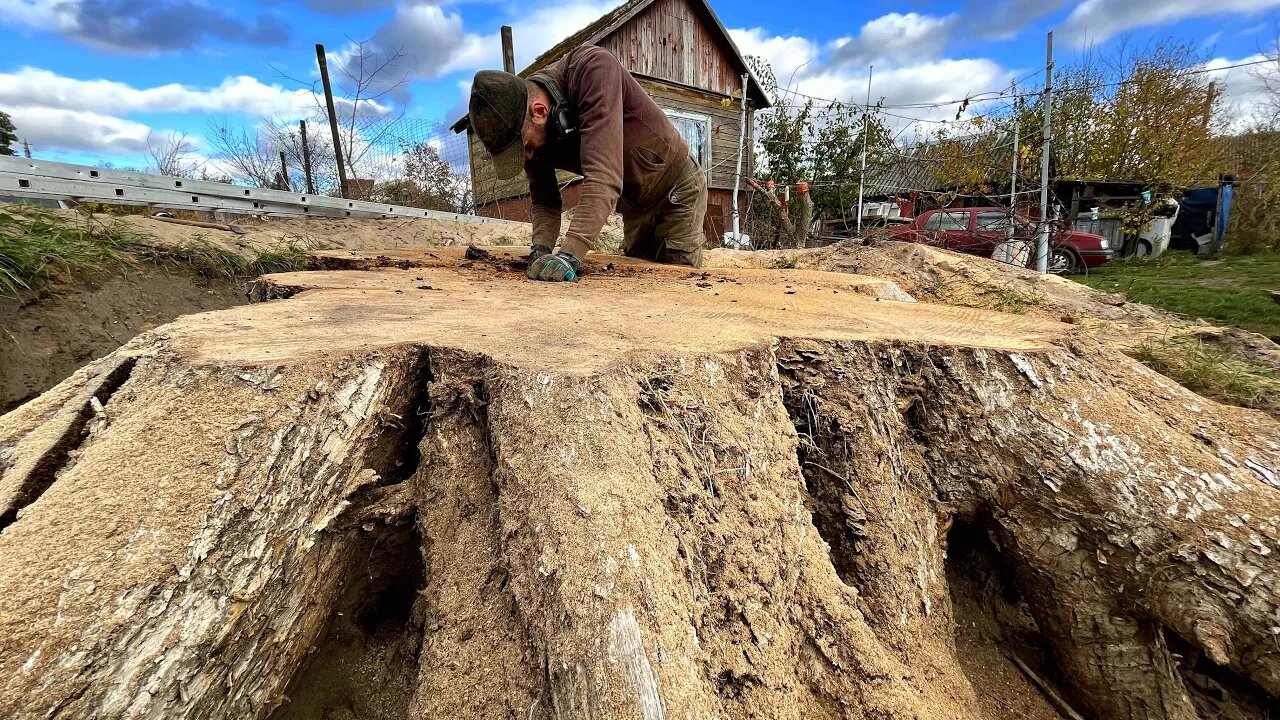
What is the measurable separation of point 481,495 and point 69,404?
3.16 ft

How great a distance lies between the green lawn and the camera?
209 inches

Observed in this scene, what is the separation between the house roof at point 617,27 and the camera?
905cm

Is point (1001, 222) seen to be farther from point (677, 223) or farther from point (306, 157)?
point (306, 157)

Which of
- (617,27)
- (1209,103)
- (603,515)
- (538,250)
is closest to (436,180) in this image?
(617,27)

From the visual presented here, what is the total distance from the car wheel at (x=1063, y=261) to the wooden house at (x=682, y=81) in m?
5.04

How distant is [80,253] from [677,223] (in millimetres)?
3469

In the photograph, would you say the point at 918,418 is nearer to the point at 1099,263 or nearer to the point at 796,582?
the point at 796,582

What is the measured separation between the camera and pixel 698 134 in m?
10.5

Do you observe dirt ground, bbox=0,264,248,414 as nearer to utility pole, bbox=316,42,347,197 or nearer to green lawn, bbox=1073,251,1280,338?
utility pole, bbox=316,42,347,197

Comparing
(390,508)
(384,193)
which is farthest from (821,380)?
(384,193)


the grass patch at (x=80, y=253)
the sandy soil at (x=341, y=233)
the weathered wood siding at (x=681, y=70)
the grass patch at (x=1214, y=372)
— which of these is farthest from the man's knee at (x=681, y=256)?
the weathered wood siding at (x=681, y=70)

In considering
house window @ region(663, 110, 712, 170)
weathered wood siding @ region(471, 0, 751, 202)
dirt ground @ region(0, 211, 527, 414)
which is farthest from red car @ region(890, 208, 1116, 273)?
dirt ground @ region(0, 211, 527, 414)

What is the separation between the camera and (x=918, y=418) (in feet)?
5.63

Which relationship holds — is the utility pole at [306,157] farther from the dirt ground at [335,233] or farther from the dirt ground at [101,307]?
the dirt ground at [101,307]
